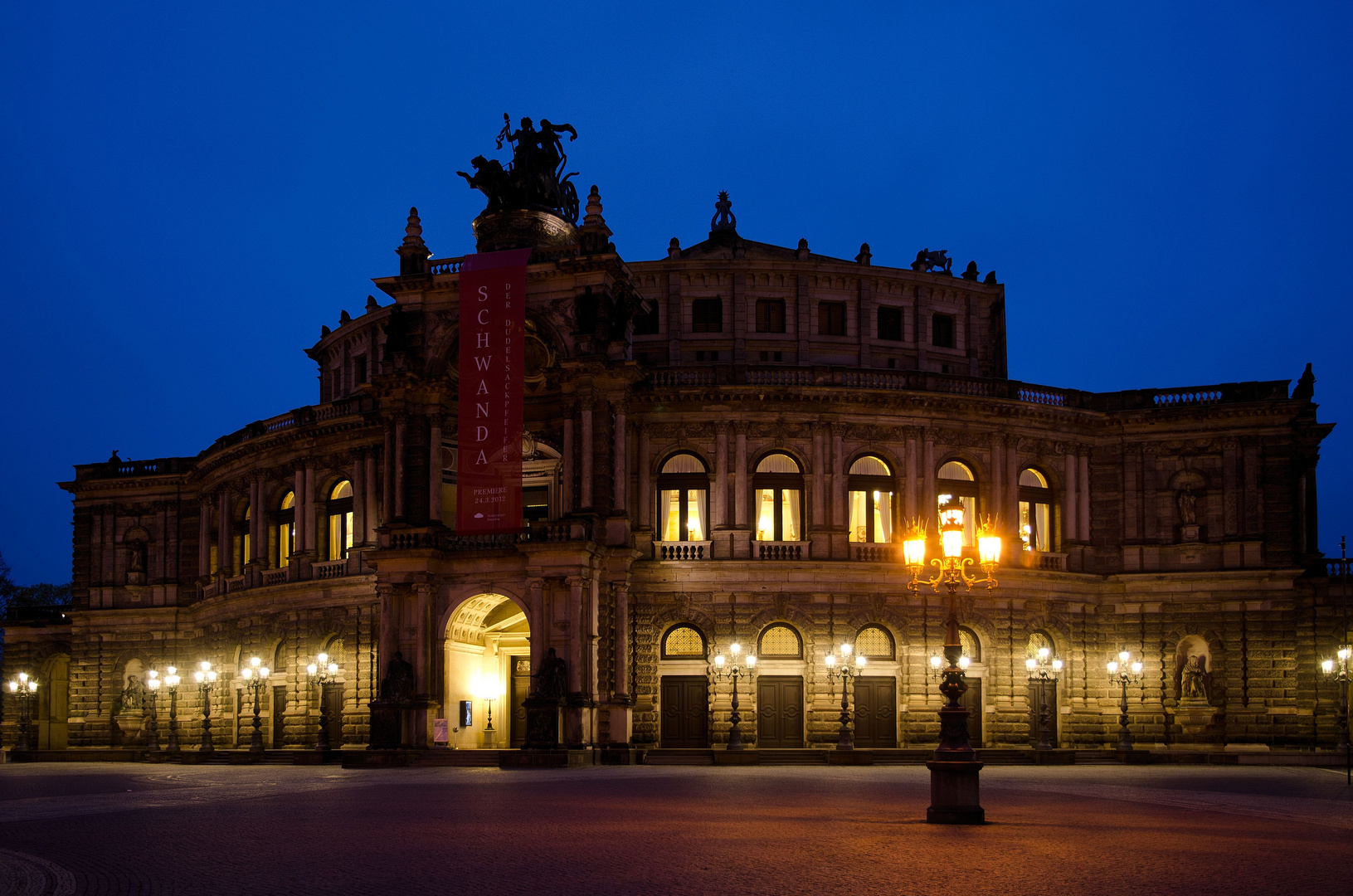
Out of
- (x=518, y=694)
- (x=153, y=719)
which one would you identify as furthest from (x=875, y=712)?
(x=153, y=719)

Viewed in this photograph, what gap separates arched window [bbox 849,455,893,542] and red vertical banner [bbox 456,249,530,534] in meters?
13.6

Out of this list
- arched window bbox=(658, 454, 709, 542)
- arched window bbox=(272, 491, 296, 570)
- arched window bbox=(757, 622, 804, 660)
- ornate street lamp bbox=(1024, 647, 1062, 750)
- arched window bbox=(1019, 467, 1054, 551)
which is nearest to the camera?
ornate street lamp bbox=(1024, 647, 1062, 750)

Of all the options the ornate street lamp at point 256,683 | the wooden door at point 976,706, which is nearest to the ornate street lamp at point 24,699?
the ornate street lamp at point 256,683

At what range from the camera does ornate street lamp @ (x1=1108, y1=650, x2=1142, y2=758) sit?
49844 millimetres

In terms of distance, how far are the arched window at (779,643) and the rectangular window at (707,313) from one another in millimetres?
13856

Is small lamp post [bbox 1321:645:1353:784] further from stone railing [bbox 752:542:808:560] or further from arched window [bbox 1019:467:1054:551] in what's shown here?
stone railing [bbox 752:542:808:560]

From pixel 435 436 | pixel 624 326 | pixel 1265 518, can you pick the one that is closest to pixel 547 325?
pixel 624 326

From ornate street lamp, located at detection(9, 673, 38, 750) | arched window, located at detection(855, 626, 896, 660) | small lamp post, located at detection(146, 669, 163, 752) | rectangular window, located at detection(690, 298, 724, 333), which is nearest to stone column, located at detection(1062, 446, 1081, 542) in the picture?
arched window, located at detection(855, 626, 896, 660)

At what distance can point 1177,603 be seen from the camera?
55.9m

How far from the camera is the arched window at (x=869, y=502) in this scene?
54.8m

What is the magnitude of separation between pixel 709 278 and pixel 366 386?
50.6 feet

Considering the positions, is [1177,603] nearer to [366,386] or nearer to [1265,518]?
[1265,518]

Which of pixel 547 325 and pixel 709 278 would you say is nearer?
pixel 547 325

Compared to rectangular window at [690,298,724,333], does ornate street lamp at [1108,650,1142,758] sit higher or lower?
lower
